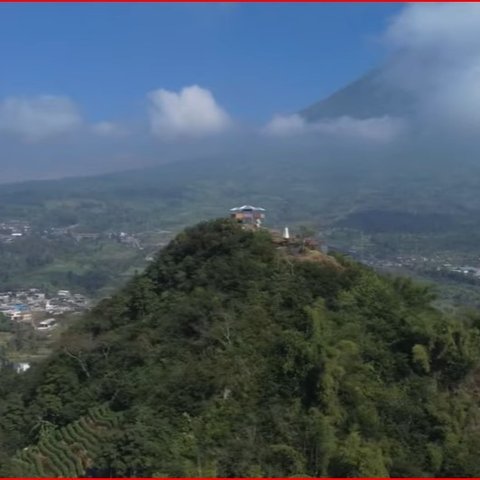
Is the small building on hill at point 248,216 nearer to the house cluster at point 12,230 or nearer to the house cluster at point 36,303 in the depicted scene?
the house cluster at point 36,303

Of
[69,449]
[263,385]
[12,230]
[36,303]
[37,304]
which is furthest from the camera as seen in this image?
[12,230]

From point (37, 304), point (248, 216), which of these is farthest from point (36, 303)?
point (248, 216)

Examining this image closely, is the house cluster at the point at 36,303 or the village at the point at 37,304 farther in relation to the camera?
the house cluster at the point at 36,303

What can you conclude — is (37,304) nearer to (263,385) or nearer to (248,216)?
(248,216)

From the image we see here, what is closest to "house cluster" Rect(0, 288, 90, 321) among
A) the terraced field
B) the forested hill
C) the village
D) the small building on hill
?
the village

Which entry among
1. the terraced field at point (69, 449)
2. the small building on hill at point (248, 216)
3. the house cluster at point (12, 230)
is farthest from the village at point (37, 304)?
the terraced field at point (69, 449)

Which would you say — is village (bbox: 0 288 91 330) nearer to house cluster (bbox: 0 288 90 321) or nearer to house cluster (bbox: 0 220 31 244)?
house cluster (bbox: 0 288 90 321)
